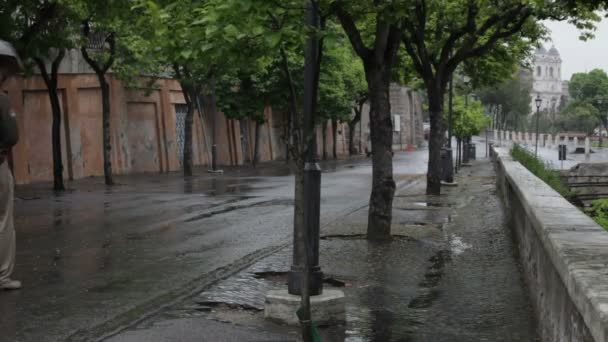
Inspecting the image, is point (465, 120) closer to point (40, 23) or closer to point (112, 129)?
point (112, 129)

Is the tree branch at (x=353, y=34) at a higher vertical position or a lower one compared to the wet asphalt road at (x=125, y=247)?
higher

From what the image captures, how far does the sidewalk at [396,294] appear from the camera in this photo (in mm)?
7219

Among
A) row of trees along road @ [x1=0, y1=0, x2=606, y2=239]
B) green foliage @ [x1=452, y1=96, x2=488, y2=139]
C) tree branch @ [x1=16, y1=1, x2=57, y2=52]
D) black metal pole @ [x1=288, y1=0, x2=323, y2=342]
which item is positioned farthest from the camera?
green foliage @ [x1=452, y1=96, x2=488, y2=139]

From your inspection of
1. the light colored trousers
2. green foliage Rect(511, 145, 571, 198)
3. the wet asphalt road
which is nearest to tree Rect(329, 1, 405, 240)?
the wet asphalt road

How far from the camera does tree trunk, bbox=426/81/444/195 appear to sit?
22.8 meters

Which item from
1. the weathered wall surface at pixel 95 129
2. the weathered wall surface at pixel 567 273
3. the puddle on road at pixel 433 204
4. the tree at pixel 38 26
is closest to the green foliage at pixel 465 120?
the weathered wall surface at pixel 95 129

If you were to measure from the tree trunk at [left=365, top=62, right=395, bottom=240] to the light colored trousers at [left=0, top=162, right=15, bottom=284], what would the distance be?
5628 millimetres

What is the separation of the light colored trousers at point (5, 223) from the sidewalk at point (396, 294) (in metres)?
1.80

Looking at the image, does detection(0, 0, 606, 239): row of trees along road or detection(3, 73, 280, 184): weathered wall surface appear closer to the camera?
detection(0, 0, 606, 239): row of trees along road

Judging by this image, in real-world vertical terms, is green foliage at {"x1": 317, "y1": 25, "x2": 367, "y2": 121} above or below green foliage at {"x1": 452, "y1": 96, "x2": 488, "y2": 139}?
above

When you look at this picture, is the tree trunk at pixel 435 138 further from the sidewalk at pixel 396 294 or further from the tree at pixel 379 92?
the tree at pixel 379 92

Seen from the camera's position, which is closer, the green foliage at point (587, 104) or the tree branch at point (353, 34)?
the tree branch at point (353, 34)

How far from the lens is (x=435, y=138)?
23172 millimetres

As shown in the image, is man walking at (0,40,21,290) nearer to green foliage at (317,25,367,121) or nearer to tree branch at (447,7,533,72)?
tree branch at (447,7,533,72)
